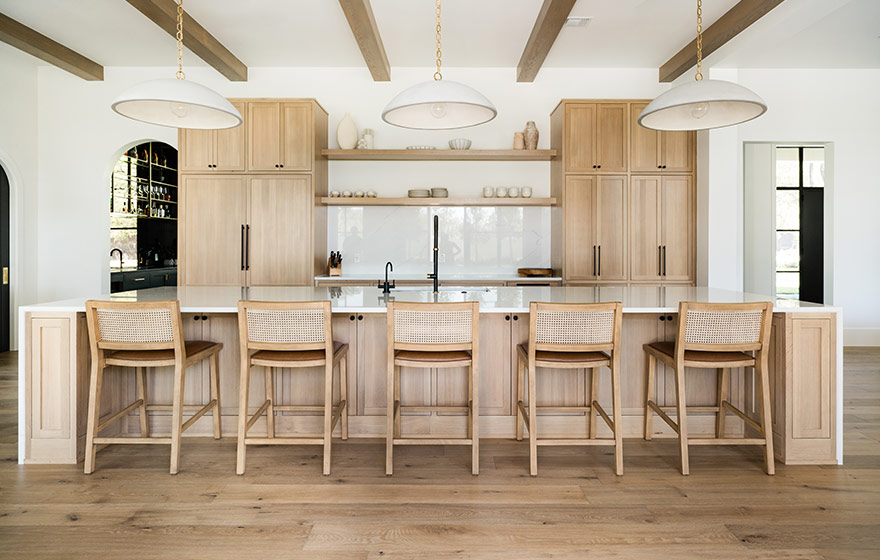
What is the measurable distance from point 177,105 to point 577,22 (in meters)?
3.22

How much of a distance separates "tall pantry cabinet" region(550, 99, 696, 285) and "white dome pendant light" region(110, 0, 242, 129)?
Result: 3186 millimetres

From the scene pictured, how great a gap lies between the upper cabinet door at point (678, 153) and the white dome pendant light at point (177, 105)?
12.8 ft

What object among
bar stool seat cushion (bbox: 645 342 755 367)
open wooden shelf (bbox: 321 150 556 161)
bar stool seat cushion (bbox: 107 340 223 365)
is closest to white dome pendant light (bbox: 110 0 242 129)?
bar stool seat cushion (bbox: 107 340 223 365)

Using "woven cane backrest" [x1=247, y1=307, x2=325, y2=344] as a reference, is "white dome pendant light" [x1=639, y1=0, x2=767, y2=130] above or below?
above

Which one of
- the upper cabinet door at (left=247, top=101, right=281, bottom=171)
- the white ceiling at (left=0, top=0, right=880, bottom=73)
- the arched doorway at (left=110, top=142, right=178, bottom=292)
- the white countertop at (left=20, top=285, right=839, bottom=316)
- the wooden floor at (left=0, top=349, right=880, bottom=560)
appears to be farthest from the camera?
the arched doorway at (left=110, top=142, right=178, bottom=292)

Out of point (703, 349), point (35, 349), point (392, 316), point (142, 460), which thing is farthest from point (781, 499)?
point (35, 349)

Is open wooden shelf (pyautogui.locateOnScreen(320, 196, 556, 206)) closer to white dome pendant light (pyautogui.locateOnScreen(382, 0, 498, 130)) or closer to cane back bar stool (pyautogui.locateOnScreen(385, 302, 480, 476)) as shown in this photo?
white dome pendant light (pyautogui.locateOnScreen(382, 0, 498, 130))

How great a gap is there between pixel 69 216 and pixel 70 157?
645 millimetres

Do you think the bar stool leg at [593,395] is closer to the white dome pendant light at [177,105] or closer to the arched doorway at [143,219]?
the white dome pendant light at [177,105]

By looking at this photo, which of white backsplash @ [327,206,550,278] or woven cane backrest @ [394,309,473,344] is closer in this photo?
woven cane backrest @ [394,309,473,344]

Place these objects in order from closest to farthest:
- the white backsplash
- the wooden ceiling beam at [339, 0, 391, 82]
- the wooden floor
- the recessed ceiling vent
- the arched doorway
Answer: the wooden floor
the wooden ceiling beam at [339, 0, 391, 82]
the recessed ceiling vent
the white backsplash
the arched doorway

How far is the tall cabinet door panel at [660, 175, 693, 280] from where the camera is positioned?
4758mm

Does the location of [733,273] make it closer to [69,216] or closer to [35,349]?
[35,349]

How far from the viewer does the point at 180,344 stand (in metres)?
2.38
